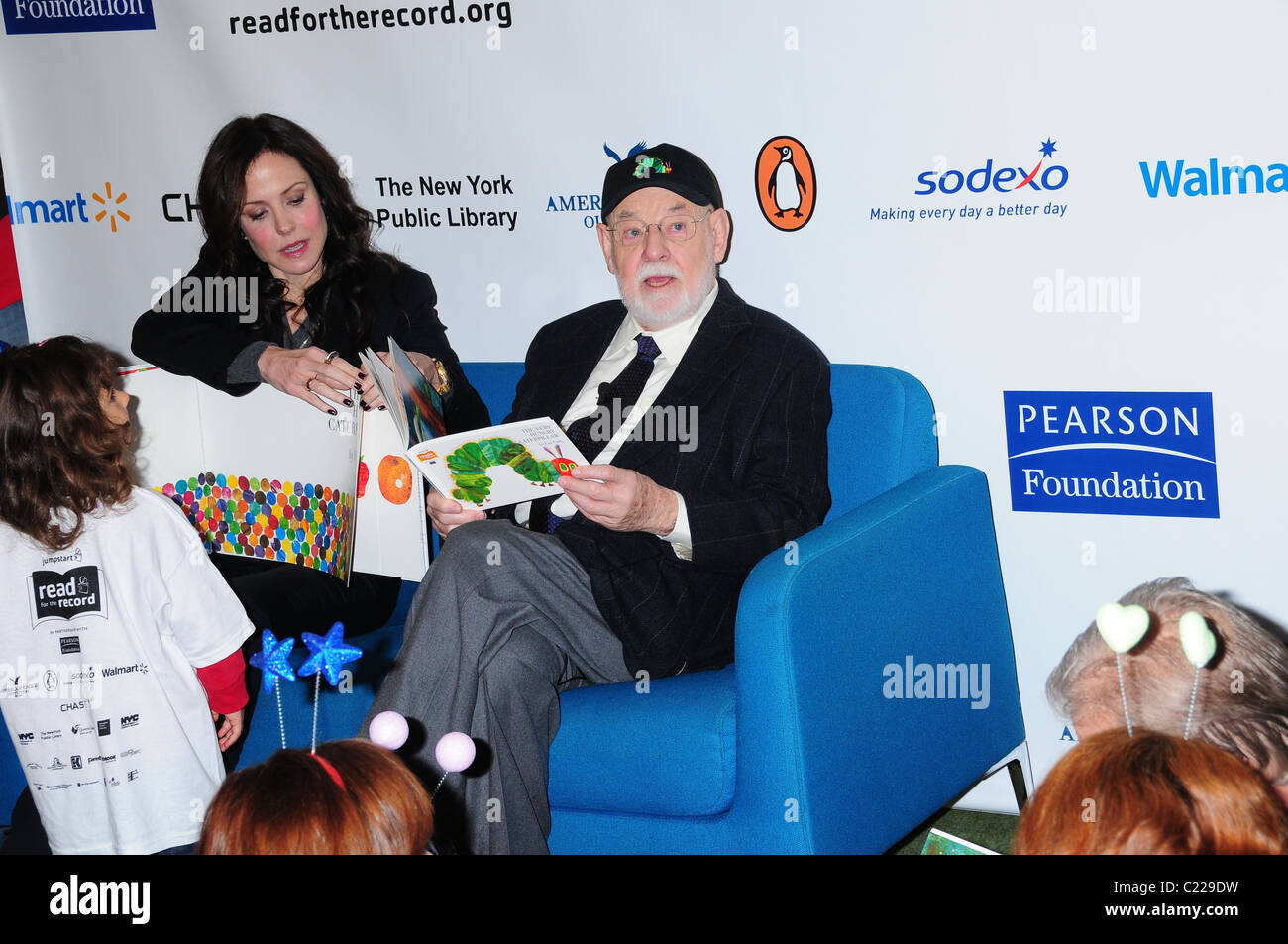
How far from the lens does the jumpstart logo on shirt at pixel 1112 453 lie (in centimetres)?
255

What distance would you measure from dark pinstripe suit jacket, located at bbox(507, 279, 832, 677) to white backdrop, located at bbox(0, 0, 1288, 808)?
0.40m

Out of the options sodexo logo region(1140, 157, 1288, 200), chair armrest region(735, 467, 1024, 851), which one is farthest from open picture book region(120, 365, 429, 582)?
sodexo logo region(1140, 157, 1288, 200)

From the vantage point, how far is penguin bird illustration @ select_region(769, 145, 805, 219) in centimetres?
279

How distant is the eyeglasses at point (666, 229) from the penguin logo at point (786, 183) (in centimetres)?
29

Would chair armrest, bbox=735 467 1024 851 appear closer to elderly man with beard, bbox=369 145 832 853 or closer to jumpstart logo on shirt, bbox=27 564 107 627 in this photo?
elderly man with beard, bbox=369 145 832 853

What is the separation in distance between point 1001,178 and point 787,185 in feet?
1.52

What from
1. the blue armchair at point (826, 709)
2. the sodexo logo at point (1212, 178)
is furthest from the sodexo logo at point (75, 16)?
the sodexo logo at point (1212, 178)

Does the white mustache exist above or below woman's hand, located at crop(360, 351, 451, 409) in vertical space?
above

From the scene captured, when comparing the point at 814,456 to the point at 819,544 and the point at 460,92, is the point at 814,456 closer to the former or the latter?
the point at 819,544

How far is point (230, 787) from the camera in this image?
124 centimetres

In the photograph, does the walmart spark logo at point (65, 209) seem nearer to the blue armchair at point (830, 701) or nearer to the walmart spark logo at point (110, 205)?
the walmart spark logo at point (110, 205)

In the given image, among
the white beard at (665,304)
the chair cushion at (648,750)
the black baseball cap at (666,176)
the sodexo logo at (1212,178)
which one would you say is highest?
the black baseball cap at (666,176)
